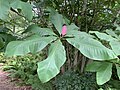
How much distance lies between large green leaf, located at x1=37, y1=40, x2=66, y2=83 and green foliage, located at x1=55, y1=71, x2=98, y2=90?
1.50m

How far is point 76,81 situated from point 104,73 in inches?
48.9

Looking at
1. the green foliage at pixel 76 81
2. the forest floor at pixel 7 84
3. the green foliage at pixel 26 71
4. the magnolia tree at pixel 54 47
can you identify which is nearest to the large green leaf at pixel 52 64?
the magnolia tree at pixel 54 47

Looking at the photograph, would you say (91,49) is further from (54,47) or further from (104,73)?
(104,73)

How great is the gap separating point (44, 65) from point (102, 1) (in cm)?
152

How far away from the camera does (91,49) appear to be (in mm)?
1083

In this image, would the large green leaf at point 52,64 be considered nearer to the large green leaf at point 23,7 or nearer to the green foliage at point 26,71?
the large green leaf at point 23,7

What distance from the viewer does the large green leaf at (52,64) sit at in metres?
0.98

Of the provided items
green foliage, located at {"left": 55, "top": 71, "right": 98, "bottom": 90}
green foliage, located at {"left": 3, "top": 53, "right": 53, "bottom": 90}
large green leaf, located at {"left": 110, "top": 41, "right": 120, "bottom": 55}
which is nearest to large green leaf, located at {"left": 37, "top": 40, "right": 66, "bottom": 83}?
large green leaf, located at {"left": 110, "top": 41, "right": 120, "bottom": 55}

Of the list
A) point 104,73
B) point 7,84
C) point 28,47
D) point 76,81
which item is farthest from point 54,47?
point 7,84

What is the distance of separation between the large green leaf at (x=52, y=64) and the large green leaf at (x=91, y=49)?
0.08m

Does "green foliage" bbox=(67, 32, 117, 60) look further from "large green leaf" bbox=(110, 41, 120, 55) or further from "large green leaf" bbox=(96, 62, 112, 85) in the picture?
"large green leaf" bbox=(96, 62, 112, 85)

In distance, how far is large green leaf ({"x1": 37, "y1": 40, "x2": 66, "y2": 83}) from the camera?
3.22ft

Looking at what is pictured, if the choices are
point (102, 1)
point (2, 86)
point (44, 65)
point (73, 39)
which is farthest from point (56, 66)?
point (2, 86)

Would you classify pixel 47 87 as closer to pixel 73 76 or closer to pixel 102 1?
pixel 73 76
